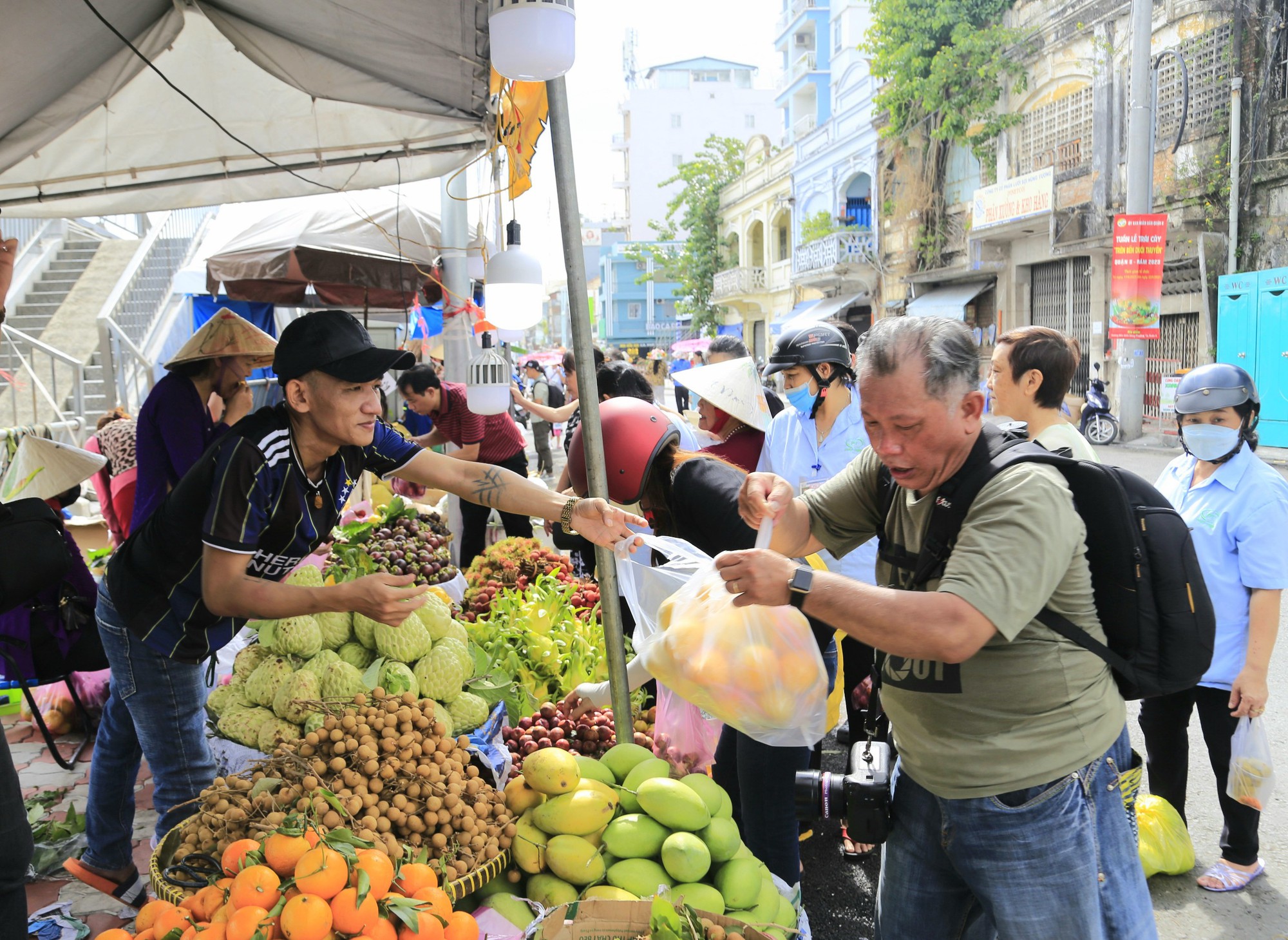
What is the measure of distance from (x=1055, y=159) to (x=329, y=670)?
2094 centimetres

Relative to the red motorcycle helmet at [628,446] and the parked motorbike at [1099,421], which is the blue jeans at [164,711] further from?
the parked motorbike at [1099,421]

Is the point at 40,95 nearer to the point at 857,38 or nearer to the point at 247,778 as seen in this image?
the point at 247,778

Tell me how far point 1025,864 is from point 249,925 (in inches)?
59.6

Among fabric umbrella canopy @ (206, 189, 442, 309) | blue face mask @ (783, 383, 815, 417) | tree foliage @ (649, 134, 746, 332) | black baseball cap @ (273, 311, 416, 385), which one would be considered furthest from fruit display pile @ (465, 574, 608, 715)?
tree foliage @ (649, 134, 746, 332)

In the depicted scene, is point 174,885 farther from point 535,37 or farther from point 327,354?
point 535,37

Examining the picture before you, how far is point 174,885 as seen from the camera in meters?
2.01

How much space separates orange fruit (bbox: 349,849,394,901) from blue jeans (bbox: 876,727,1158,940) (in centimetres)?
114

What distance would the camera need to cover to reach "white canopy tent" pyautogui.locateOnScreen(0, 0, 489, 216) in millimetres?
2950

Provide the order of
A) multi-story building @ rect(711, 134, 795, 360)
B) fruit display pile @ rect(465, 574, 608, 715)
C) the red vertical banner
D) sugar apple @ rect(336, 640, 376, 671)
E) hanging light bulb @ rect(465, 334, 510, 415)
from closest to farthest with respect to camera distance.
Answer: sugar apple @ rect(336, 640, 376, 671) → fruit display pile @ rect(465, 574, 608, 715) → hanging light bulb @ rect(465, 334, 510, 415) → the red vertical banner → multi-story building @ rect(711, 134, 795, 360)

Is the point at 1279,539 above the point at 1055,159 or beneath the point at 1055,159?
beneath

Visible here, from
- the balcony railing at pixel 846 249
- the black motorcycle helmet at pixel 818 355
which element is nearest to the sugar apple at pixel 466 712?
the black motorcycle helmet at pixel 818 355

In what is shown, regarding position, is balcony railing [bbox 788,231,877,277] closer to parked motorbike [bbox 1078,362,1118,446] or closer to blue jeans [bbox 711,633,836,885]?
parked motorbike [bbox 1078,362,1118,446]

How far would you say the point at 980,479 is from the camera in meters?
1.71

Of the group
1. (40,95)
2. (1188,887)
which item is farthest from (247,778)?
(1188,887)
